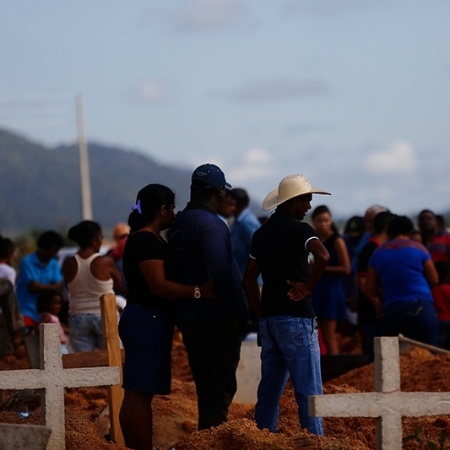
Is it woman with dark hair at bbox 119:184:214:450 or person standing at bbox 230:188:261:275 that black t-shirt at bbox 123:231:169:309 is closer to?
woman with dark hair at bbox 119:184:214:450

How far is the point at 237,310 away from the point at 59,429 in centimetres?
178

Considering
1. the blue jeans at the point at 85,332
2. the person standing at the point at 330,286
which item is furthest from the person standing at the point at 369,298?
the blue jeans at the point at 85,332

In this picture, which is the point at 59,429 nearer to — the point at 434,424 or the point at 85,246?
the point at 434,424

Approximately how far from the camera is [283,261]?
9.05 metres

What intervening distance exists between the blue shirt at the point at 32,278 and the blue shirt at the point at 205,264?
645cm

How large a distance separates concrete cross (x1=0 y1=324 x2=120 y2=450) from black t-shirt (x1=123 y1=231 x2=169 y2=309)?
136 cm

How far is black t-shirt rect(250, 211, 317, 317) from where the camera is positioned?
898 centimetres

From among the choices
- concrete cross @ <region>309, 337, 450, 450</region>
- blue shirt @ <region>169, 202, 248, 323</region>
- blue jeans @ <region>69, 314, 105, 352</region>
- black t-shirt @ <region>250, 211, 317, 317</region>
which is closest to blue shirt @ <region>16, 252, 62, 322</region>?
blue jeans @ <region>69, 314, 105, 352</region>

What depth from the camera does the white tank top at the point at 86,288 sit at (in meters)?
13.1

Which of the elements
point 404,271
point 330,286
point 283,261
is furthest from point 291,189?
point 330,286

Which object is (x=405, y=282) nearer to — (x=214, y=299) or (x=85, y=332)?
(x=85, y=332)

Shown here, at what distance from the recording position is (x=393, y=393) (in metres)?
7.52

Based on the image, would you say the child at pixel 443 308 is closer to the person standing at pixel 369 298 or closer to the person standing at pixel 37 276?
the person standing at pixel 369 298

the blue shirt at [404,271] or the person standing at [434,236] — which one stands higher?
the person standing at [434,236]
